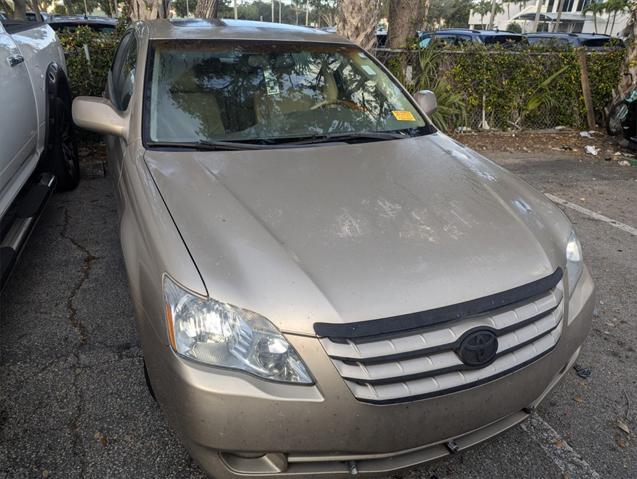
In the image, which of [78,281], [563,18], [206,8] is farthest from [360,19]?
[563,18]

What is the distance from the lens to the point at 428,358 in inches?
60.7

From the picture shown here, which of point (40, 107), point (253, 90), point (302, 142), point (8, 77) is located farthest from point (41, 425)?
point (40, 107)

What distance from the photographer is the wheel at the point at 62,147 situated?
13.6 ft

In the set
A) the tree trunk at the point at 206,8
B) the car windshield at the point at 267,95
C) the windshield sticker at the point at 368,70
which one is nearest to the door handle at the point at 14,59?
the car windshield at the point at 267,95

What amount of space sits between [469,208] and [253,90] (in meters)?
1.46

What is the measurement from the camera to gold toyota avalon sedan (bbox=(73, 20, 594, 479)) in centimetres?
149

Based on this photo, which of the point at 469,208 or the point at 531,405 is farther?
the point at 469,208

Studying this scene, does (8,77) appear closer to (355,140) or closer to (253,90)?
(253,90)

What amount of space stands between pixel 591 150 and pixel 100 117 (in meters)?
7.15

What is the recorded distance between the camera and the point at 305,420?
147 cm

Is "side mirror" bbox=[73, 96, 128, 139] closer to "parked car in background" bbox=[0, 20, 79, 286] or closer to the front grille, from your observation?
"parked car in background" bbox=[0, 20, 79, 286]

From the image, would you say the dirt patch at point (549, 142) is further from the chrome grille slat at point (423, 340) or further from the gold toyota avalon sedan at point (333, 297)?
the chrome grille slat at point (423, 340)

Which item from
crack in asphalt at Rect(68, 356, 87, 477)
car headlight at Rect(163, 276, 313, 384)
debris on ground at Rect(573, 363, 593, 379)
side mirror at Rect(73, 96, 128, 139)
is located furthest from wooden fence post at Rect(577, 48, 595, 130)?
crack in asphalt at Rect(68, 356, 87, 477)

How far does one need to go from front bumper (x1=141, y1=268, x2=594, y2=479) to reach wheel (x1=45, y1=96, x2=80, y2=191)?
10.6 ft
